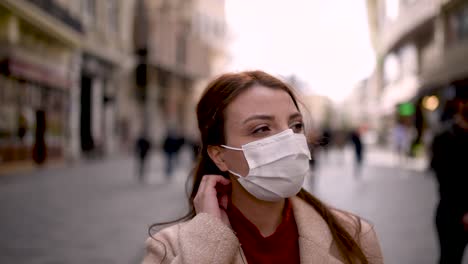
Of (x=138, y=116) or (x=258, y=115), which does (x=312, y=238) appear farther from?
(x=138, y=116)

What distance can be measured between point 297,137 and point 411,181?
1486cm

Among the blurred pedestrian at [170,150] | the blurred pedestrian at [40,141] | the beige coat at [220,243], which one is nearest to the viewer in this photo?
the beige coat at [220,243]

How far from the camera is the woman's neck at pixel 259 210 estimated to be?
215 cm

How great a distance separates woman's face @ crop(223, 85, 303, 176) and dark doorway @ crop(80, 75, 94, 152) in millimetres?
27027

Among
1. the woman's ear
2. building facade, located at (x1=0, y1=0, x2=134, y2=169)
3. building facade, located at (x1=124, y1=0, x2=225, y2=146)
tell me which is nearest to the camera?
the woman's ear

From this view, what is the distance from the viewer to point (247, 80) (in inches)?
85.6

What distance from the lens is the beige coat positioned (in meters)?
1.96

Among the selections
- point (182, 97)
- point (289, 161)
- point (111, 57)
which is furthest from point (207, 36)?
point (289, 161)

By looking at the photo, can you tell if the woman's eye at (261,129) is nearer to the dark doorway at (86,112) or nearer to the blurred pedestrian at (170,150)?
the blurred pedestrian at (170,150)

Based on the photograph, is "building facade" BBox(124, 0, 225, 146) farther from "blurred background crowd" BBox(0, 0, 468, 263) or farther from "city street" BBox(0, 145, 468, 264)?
"city street" BBox(0, 145, 468, 264)

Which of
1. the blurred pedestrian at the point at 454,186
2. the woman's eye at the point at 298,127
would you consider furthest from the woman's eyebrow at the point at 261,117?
the blurred pedestrian at the point at 454,186

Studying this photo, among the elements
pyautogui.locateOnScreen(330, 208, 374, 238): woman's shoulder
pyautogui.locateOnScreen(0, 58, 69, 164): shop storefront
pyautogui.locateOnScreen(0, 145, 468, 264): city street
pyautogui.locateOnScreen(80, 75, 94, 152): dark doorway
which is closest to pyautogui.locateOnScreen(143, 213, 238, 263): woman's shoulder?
pyautogui.locateOnScreen(330, 208, 374, 238): woman's shoulder

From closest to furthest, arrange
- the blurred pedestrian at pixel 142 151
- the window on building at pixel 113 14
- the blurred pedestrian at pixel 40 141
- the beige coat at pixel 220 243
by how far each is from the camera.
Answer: the beige coat at pixel 220 243
the blurred pedestrian at pixel 142 151
the blurred pedestrian at pixel 40 141
the window on building at pixel 113 14

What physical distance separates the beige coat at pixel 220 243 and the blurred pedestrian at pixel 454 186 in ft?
6.51
